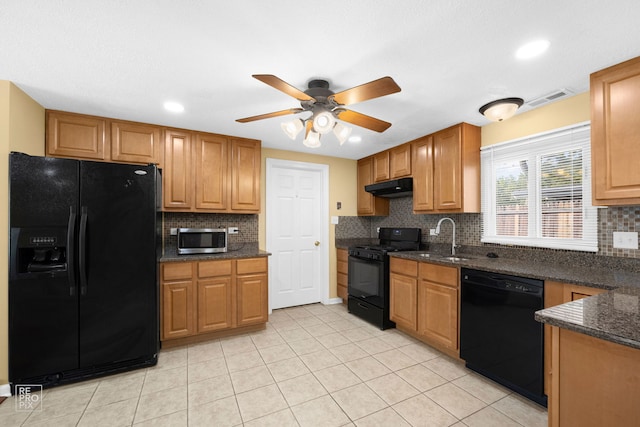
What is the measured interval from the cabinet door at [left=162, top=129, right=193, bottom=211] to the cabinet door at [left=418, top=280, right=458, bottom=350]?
268cm

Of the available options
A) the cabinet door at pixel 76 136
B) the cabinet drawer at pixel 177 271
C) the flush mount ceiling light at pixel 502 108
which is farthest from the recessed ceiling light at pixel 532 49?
the cabinet door at pixel 76 136

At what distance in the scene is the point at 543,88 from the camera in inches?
81.7

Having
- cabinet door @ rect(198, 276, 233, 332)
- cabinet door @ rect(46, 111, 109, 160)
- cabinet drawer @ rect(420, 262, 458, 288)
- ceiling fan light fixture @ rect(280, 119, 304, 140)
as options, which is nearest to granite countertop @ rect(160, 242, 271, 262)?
cabinet door @ rect(198, 276, 233, 332)

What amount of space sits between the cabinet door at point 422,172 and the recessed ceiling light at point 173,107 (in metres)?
2.57

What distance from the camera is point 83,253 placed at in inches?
84.0

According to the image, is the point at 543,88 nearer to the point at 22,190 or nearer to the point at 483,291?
the point at 483,291

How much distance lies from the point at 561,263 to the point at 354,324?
215 cm

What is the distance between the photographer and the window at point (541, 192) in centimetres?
222

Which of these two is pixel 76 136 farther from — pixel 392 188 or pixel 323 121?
pixel 392 188

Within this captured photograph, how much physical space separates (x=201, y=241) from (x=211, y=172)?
80cm

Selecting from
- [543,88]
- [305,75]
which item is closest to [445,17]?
[305,75]

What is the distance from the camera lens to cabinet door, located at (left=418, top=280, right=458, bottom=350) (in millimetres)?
2457

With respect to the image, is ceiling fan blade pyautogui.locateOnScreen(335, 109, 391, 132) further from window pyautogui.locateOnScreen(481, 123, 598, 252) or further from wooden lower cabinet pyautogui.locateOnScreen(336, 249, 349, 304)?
wooden lower cabinet pyautogui.locateOnScreen(336, 249, 349, 304)

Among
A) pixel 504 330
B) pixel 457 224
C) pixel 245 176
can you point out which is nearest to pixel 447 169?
pixel 457 224
